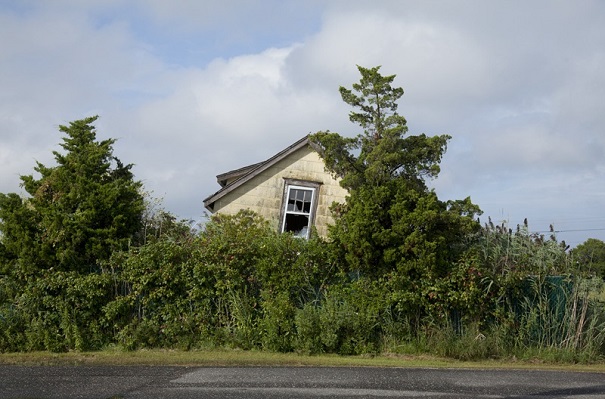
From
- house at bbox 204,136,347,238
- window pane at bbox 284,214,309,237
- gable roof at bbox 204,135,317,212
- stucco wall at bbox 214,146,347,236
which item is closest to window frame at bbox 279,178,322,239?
house at bbox 204,136,347,238

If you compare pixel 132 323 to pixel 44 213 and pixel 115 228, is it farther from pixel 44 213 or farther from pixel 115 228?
pixel 44 213

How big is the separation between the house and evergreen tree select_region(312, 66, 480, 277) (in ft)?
17.1

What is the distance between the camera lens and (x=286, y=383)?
11.2 m

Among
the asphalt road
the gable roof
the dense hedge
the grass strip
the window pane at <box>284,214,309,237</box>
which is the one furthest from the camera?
the window pane at <box>284,214,309,237</box>

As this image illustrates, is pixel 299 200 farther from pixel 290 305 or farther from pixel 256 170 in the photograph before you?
pixel 290 305

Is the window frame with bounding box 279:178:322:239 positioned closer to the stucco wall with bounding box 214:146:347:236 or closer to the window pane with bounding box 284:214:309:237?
the stucco wall with bounding box 214:146:347:236

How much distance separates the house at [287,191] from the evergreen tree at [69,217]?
651 centimetres

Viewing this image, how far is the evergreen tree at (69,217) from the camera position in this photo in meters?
15.3

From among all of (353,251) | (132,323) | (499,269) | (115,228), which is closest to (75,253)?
(115,228)

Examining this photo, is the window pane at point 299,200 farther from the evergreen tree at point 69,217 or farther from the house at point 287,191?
the evergreen tree at point 69,217

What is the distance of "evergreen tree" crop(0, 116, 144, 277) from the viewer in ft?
50.2

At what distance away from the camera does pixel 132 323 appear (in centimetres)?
1526

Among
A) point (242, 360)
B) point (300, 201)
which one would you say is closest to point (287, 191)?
point (300, 201)

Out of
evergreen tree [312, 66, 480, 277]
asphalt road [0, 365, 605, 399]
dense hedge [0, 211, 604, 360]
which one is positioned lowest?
asphalt road [0, 365, 605, 399]
